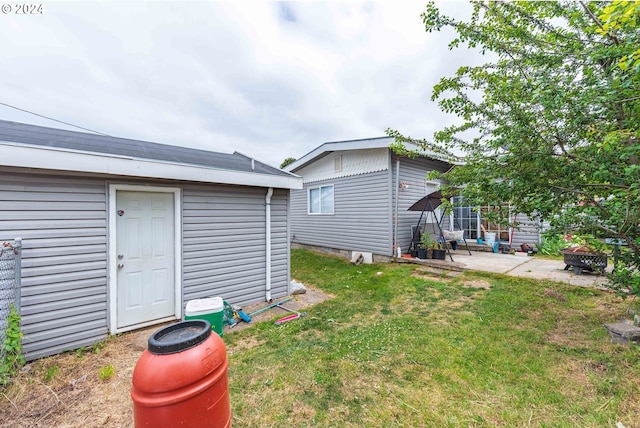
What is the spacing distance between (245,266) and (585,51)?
5.12 meters

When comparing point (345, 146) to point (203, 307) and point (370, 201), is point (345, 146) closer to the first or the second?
point (370, 201)

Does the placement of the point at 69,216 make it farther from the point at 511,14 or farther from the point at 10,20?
the point at 511,14

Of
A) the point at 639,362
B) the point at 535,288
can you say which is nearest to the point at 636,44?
the point at 639,362

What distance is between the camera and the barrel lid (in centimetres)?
128

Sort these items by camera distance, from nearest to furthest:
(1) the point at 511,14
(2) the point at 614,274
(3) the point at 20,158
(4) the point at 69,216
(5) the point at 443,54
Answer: (3) the point at 20,158
(2) the point at 614,274
(4) the point at 69,216
(1) the point at 511,14
(5) the point at 443,54

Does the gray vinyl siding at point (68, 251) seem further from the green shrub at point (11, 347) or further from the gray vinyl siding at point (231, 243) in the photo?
the green shrub at point (11, 347)

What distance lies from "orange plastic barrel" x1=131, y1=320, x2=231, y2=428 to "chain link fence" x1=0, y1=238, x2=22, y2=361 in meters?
2.29

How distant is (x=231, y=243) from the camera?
4.21m

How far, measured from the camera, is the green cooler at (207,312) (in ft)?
9.62

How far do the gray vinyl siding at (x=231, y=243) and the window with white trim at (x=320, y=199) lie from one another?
14.7 ft

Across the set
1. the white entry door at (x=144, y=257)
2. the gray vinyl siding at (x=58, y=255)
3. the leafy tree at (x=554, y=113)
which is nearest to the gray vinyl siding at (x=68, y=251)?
the gray vinyl siding at (x=58, y=255)

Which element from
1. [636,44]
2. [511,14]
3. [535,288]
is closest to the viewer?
[636,44]

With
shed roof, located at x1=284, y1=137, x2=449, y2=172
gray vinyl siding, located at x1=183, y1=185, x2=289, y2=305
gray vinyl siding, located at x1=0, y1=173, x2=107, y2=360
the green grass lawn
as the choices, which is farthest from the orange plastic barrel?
shed roof, located at x1=284, y1=137, x2=449, y2=172

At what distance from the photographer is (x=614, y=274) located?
8.82 feet
